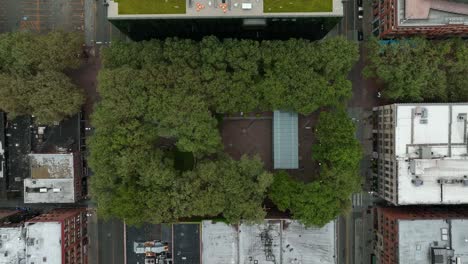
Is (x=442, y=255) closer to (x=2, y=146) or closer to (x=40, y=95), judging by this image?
(x=40, y=95)

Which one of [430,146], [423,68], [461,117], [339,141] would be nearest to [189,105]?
[339,141]

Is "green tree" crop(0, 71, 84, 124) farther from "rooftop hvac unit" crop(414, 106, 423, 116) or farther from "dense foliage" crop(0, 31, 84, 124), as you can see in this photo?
"rooftop hvac unit" crop(414, 106, 423, 116)

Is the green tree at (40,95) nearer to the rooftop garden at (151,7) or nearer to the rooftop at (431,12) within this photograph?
the rooftop garden at (151,7)

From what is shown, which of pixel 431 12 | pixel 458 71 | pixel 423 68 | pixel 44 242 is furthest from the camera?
pixel 458 71

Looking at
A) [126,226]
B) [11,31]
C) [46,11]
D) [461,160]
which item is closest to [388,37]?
[461,160]

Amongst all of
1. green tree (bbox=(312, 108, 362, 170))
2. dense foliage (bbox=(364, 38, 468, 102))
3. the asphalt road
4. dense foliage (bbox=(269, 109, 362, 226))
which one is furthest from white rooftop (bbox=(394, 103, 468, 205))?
the asphalt road

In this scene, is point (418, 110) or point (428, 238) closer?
point (418, 110)

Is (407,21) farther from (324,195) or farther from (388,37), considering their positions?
(324,195)

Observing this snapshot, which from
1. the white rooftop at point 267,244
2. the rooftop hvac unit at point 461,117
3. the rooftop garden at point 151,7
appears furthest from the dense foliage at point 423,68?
the rooftop garden at point 151,7
